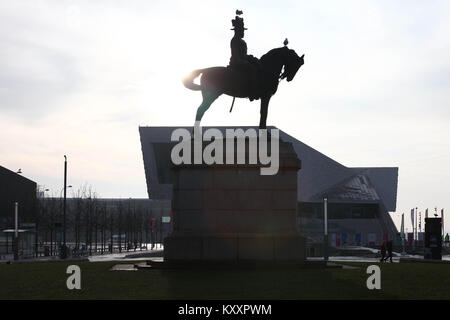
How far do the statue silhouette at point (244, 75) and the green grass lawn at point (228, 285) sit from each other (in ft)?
19.5

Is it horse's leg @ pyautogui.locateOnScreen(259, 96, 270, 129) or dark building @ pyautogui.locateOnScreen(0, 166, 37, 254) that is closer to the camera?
horse's leg @ pyautogui.locateOnScreen(259, 96, 270, 129)

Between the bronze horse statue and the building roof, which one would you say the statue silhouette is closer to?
the bronze horse statue

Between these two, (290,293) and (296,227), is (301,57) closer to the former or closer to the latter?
(296,227)

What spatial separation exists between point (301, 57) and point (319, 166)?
100973 mm

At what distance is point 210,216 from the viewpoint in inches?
926

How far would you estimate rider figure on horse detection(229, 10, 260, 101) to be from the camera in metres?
24.2

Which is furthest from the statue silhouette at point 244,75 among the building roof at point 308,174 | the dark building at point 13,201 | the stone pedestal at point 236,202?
the building roof at point 308,174

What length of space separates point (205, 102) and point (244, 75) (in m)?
1.59

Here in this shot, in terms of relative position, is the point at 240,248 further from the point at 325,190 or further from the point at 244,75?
the point at 325,190

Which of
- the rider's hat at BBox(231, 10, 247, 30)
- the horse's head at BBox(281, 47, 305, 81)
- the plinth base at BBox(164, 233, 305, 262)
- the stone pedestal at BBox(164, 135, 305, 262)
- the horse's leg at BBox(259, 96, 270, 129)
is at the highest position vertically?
the rider's hat at BBox(231, 10, 247, 30)

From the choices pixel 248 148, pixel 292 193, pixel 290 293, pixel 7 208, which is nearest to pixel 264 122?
pixel 248 148

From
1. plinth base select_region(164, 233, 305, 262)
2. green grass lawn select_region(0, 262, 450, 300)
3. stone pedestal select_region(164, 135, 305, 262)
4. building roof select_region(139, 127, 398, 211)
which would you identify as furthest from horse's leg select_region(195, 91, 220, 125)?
building roof select_region(139, 127, 398, 211)

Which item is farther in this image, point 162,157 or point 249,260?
point 162,157

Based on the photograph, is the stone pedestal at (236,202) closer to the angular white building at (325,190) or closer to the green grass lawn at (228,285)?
the green grass lawn at (228,285)
